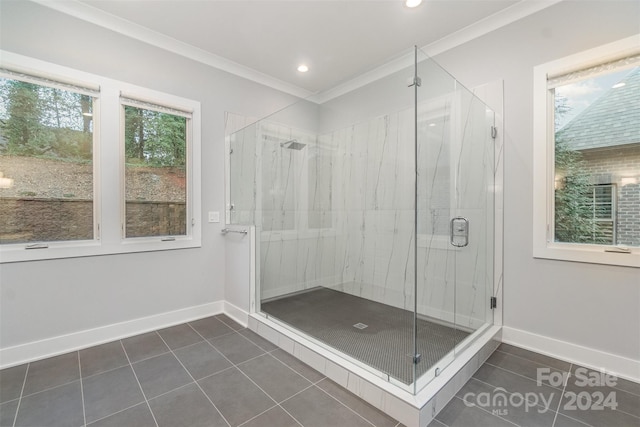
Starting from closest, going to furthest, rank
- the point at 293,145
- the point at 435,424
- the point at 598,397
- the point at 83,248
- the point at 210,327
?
the point at 435,424, the point at 598,397, the point at 83,248, the point at 210,327, the point at 293,145

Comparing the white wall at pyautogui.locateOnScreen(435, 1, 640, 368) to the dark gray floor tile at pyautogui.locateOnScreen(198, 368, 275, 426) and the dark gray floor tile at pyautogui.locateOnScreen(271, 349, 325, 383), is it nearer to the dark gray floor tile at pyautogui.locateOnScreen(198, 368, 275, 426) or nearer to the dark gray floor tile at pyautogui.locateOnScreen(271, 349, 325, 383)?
the dark gray floor tile at pyautogui.locateOnScreen(271, 349, 325, 383)

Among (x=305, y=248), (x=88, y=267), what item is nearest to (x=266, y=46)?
(x=305, y=248)

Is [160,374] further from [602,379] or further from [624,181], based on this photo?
[624,181]

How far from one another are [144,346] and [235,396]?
1.16m

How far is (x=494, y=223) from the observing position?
7.98 ft

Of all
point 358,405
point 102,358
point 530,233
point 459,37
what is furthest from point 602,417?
point 102,358

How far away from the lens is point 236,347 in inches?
90.4

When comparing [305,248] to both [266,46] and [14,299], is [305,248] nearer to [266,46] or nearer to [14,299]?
[266,46]

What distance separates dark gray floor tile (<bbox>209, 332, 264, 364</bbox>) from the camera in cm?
213

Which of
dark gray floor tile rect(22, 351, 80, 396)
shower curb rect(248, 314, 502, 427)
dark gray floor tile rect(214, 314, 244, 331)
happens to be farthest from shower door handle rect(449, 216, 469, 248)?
dark gray floor tile rect(22, 351, 80, 396)

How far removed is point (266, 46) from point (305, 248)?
2328 millimetres

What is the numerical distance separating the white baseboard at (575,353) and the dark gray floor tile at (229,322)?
2.42 metres

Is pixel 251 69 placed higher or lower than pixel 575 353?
higher

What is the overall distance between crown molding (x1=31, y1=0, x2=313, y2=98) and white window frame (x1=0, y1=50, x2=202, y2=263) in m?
0.46
